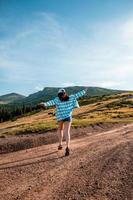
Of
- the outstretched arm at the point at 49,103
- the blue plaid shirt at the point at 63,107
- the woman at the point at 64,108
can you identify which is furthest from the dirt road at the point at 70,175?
the outstretched arm at the point at 49,103

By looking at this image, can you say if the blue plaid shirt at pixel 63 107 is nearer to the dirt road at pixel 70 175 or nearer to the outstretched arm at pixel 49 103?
the outstretched arm at pixel 49 103

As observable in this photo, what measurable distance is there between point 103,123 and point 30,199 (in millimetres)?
26913

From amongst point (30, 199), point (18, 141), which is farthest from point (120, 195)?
→ point (18, 141)

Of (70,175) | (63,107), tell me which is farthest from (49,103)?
(70,175)

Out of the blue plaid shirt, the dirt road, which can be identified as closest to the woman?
the blue plaid shirt

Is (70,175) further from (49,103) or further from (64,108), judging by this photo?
(49,103)

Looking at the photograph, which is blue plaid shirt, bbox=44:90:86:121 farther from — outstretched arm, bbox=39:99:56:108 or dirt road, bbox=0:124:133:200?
dirt road, bbox=0:124:133:200

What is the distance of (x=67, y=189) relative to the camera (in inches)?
397

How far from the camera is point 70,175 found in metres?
11.6

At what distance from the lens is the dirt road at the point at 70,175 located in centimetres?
969

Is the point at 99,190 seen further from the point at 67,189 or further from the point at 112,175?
the point at 112,175

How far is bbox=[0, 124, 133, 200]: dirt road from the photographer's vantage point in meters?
9.69

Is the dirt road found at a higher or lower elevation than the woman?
lower

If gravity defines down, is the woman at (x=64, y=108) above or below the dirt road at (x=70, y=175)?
above
